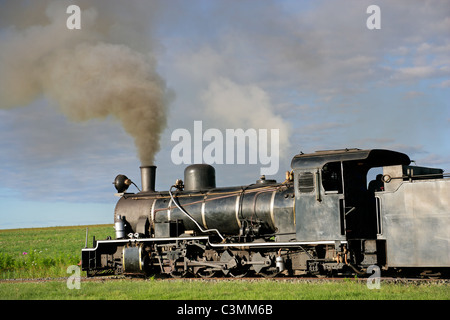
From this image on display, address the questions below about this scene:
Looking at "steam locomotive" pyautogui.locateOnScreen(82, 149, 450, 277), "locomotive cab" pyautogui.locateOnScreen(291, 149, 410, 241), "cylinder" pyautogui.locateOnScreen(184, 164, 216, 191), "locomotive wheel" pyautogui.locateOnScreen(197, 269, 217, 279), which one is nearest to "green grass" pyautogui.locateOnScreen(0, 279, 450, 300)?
"steam locomotive" pyautogui.locateOnScreen(82, 149, 450, 277)

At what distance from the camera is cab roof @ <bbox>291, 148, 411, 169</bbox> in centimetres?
1130

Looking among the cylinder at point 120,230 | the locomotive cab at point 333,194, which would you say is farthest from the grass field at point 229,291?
the cylinder at point 120,230

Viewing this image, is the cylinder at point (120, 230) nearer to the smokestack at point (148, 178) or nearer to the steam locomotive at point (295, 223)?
the steam locomotive at point (295, 223)

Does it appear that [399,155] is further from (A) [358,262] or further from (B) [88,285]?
(B) [88,285]

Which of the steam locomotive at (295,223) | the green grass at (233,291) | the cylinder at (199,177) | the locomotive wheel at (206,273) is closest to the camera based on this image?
the green grass at (233,291)

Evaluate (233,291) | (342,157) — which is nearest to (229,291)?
(233,291)

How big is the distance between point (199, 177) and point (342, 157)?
469 cm

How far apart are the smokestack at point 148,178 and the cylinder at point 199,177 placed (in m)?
1.26

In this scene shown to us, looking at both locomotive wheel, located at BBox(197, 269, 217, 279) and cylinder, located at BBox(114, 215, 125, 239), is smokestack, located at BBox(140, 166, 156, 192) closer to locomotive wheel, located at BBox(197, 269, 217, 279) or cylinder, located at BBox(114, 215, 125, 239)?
cylinder, located at BBox(114, 215, 125, 239)

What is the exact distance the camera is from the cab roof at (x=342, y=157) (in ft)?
37.1

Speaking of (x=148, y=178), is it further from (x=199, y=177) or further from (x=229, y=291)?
(x=229, y=291)
